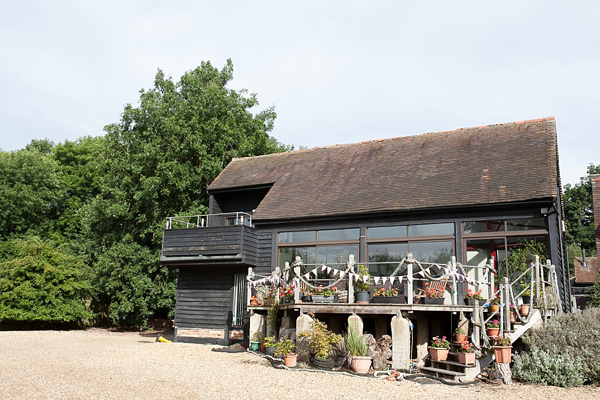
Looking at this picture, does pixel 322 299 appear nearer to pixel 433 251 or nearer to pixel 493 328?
pixel 493 328

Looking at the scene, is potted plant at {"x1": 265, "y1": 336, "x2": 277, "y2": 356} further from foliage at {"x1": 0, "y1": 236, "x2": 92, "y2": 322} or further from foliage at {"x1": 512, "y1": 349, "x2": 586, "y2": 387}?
foliage at {"x1": 0, "y1": 236, "x2": 92, "y2": 322}

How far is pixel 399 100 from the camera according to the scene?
1681 centimetres

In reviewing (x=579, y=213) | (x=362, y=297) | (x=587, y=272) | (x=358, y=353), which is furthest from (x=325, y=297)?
(x=579, y=213)

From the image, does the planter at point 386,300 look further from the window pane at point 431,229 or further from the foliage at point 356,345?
the window pane at point 431,229

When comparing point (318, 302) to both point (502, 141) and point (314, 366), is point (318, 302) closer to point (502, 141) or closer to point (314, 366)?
point (314, 366)

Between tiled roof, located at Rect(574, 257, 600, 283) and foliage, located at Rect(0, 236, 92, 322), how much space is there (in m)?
27.3

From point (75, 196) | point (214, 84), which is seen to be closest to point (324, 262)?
point (214, 84)

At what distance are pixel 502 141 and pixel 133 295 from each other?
16.9 m

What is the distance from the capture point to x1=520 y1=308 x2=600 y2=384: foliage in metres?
9.77

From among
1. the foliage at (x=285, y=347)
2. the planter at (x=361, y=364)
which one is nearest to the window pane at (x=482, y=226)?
the planter at (x=361, y=364)

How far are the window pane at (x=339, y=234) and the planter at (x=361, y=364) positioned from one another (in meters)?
5.37

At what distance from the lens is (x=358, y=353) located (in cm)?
1056

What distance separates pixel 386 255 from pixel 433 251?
54.2 inches

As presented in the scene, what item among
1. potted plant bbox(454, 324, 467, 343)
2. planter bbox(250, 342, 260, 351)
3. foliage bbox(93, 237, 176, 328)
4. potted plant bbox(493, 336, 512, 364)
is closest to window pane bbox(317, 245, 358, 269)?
planter bbox(250, 342, 260, 351)
